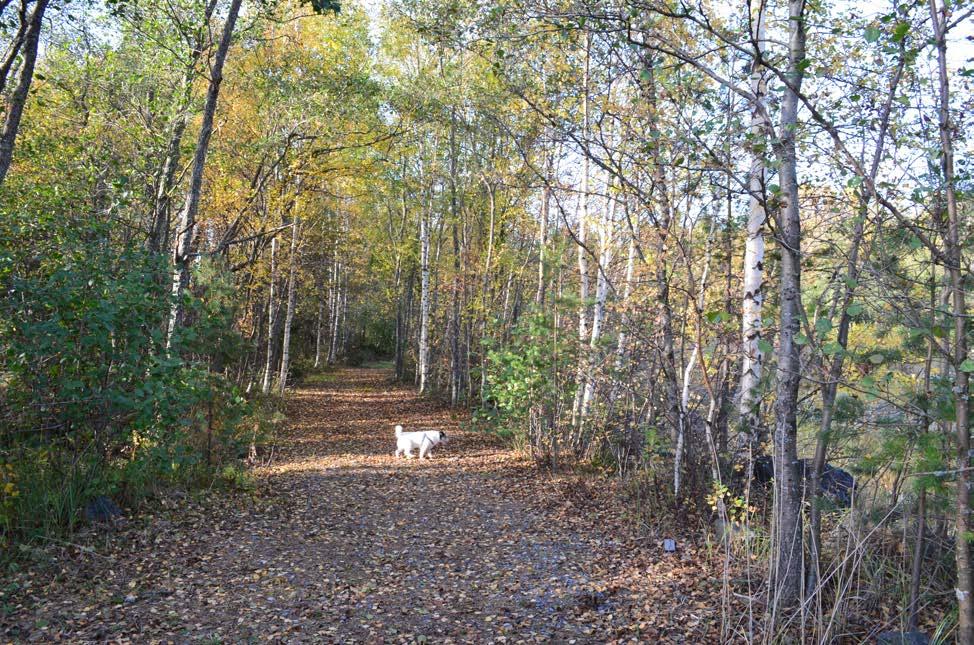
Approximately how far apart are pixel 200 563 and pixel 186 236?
460 cm

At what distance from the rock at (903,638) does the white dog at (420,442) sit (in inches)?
293

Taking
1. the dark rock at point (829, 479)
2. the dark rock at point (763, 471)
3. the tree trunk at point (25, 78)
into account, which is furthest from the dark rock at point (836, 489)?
the tree trunk at point (25, 78)

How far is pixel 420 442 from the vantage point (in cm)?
1040

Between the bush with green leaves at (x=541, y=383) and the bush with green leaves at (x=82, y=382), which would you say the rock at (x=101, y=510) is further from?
the bush with green leaves at (x=541, y=383)

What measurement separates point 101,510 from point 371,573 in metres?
2.61

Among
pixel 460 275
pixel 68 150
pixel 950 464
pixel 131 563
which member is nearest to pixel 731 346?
pixel 950 464

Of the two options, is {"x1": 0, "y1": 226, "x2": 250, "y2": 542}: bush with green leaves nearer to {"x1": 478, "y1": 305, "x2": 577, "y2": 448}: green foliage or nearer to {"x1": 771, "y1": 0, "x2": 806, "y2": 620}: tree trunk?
{"x1": 478, "y1": 305, "x2": 577, "y2": 448}: green foliage

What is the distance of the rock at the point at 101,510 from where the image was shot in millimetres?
5504

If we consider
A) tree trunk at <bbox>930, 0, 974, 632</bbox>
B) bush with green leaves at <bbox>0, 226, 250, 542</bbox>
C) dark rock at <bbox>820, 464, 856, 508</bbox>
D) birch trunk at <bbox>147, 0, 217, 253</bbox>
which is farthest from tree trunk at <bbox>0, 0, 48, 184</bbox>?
dark rock at <bbox>820, 464, 856, 508</bbox>

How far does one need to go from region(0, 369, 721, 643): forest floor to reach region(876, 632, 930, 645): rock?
100 centimetres

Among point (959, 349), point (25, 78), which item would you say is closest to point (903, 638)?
point (959, 349)

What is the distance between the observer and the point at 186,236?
8.09 metres

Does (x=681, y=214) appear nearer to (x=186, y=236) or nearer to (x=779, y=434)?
Result: (x=779, y=434)

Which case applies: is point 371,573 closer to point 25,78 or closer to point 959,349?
point 959,349
